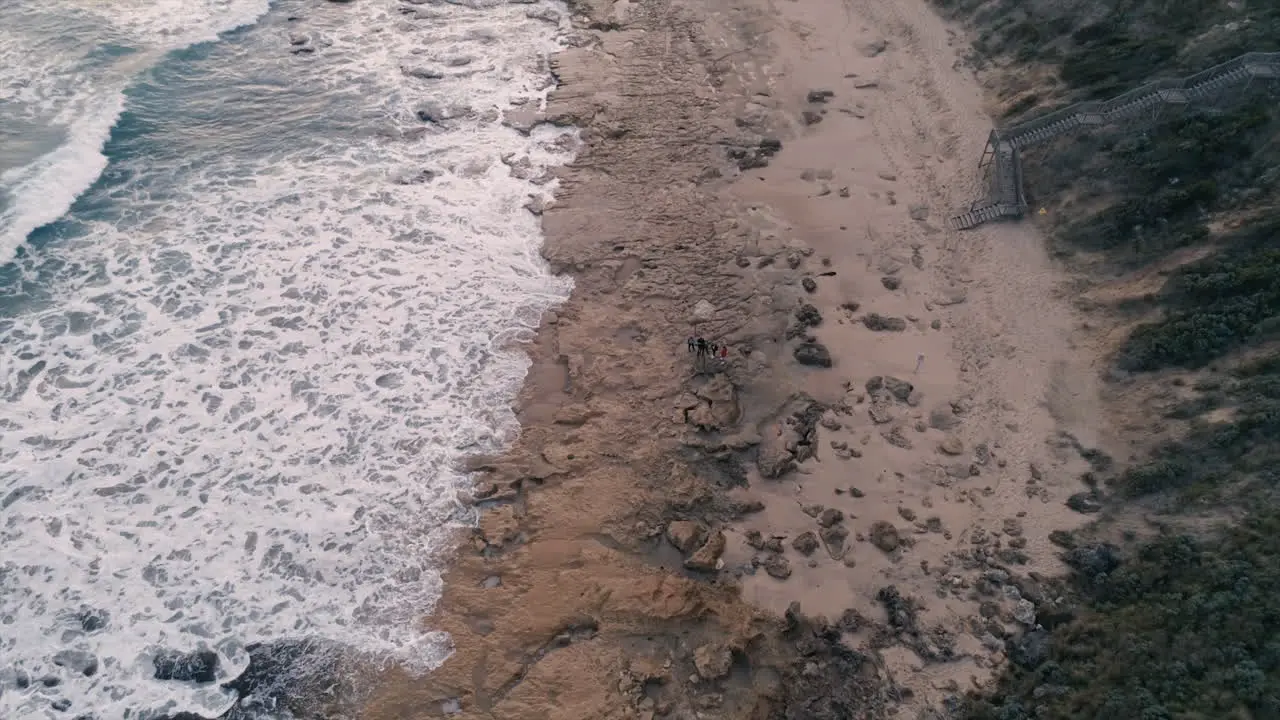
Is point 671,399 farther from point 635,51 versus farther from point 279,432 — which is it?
point 635,51

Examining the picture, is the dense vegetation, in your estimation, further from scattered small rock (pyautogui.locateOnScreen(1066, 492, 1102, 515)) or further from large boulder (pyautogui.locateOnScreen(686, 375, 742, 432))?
large boulder (pyautogui.locateOnScreen(686, 375, 742, 432))

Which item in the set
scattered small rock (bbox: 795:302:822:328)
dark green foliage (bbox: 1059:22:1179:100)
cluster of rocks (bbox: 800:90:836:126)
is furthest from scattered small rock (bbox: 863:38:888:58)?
scattered small rock (bbox: 795:302:822:328)

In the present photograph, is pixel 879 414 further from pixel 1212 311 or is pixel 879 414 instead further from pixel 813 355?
pixel 1212 311

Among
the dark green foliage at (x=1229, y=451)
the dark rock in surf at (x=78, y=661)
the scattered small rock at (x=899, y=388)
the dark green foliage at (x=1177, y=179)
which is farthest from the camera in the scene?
the dark green foliage at (x=1177, y=179)

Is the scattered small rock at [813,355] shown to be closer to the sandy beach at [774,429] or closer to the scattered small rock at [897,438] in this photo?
the sandy beach at [774,429]

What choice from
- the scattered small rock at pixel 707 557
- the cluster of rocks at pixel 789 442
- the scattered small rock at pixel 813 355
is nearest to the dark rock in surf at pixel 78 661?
the scattered small rock at pixel 707 557

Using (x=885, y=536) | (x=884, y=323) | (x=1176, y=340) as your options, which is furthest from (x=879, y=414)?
(x=1176, y=340)
